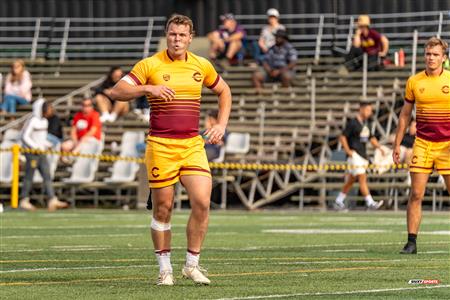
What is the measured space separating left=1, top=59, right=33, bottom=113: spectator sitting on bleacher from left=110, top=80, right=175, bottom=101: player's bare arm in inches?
819

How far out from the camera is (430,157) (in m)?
16.2

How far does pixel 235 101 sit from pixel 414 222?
52.8 feet

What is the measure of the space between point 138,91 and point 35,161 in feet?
55.6

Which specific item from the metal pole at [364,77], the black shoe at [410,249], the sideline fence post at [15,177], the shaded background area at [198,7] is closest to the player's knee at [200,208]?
the black shoe at [410,249]

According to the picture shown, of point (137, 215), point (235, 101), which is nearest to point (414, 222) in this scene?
point (137, 215)

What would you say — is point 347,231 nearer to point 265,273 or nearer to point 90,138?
point 265,273

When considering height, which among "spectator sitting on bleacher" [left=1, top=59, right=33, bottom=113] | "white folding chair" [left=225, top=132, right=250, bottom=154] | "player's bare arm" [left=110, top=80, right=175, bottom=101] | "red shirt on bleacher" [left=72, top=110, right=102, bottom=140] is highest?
"player's bare arm" [left=110, top=80, right=175, bottom=101]

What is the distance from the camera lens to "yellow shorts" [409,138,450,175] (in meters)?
16.2

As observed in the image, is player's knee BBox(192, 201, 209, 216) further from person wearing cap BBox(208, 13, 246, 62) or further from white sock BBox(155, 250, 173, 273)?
person wearing cap BBox(208, 13, 246, 62)

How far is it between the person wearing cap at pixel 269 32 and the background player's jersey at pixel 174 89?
2008 cm

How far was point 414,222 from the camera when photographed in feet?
53.7

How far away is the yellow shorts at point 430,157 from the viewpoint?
16.2 m

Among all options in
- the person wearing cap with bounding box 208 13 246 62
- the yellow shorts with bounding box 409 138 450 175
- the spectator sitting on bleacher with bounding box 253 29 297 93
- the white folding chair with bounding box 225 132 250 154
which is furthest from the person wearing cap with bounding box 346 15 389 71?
the yellow shorts with bounding box 409 138 450 175

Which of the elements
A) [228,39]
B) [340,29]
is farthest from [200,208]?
[340,29]
